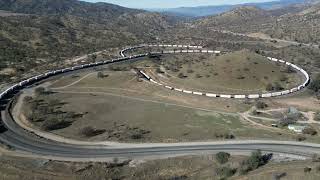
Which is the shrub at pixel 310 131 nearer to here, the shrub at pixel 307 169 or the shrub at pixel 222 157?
the shrub at pixel 222 157

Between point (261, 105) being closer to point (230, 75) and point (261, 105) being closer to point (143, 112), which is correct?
point (143, 112)

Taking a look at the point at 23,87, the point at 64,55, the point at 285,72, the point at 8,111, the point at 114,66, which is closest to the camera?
the point at 8,111

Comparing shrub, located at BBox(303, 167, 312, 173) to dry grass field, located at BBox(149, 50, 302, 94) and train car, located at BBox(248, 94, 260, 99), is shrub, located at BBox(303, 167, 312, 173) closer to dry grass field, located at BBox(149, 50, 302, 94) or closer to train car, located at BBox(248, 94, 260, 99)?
train car, located at BBox(248, 94, 260, 99)

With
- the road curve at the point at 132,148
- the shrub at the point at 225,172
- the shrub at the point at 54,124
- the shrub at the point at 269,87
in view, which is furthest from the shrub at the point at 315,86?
the shrub at the point at 54,124

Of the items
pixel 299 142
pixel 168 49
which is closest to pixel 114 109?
pixel 299 142

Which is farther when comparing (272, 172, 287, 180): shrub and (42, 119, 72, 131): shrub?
(42, 119, 72, 131): shrub

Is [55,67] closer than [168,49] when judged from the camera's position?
Yes

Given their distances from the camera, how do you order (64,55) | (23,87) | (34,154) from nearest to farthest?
Result: 1. (34,154)
2. (23,87)
3. (64,55)

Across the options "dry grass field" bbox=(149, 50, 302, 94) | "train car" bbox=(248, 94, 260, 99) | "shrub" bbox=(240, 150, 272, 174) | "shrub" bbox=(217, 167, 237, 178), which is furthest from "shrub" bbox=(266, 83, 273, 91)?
"shrub" bbox=(217, 167, 237, 178)

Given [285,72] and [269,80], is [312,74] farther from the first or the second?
[269,80]

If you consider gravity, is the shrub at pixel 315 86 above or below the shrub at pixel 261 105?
above

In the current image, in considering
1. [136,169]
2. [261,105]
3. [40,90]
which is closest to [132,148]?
[136,169]
